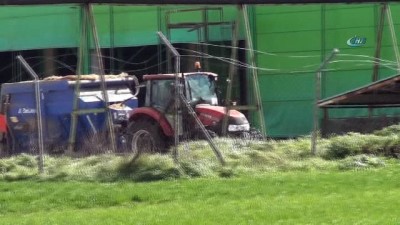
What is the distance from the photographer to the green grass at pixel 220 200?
12367mm

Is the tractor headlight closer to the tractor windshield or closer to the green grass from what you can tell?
the tractor windshield

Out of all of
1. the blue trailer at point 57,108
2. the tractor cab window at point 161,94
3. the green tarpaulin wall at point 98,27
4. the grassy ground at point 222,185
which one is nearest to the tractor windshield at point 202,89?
the tractor cab window at point 161,94

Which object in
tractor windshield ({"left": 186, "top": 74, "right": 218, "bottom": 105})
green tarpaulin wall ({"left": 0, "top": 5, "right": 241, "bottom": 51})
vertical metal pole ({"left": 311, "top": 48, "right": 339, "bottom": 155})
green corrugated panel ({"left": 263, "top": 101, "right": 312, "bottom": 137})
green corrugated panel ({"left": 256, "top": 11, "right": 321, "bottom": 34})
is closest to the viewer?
vertical metal pole ({"left": 311, "top": 48, "right": 339, "bottom": 155})

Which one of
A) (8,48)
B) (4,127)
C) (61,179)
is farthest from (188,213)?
(8,48)

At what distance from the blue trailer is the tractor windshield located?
6.89ft

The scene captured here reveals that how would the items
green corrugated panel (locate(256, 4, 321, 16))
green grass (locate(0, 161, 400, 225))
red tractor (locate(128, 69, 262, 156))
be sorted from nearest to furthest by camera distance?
green grass (locate(0, 161, 400, 225)) → red tractor (locate(128, 69, 262, 156)) → green corrugated panel (locate(256, 4, 321, 16))

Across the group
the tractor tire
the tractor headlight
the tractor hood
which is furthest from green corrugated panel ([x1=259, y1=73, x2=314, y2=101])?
the tractor tire

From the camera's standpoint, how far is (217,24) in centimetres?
3322

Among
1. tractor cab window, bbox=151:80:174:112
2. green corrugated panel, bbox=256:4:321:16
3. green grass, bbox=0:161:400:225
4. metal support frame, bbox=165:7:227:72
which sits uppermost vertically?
green corrugated panel, bbox=256:4:321:16

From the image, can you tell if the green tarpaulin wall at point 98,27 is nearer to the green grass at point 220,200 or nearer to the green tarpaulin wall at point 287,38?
the green tarpaulin wall at point 287,38

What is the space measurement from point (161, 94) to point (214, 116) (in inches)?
60.1

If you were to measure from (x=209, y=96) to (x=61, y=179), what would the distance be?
7.55m

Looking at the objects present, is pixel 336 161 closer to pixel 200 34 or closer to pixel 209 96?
pixel 209 96

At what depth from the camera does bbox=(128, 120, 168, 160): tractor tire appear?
2236 centimetres
